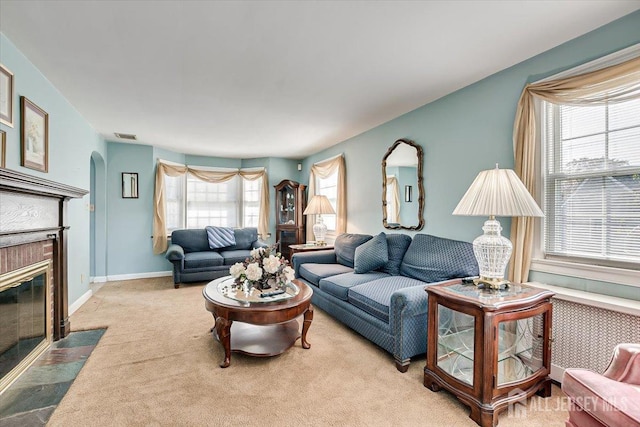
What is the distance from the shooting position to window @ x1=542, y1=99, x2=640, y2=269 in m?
1.91

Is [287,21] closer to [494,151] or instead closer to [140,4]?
[140,4]

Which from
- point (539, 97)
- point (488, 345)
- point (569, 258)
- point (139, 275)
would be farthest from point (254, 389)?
point (139, 275)

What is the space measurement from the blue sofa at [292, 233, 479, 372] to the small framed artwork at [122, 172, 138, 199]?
3.49 meters

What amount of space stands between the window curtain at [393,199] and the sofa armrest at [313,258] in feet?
3.22

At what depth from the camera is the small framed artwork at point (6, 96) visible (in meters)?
A: 2.16

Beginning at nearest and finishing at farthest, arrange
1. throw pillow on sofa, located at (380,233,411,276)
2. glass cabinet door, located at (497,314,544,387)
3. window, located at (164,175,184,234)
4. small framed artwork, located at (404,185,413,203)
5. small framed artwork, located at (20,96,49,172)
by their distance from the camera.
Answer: glass cabinet door, located at (497,314,544,387)
small framed artwork, located at (20,96,49,172)
throw pillow on sofa, located at (380,233,411,276)
small framed artwork, located at (404,185,413,203)
window, located at (164,175,184,234)

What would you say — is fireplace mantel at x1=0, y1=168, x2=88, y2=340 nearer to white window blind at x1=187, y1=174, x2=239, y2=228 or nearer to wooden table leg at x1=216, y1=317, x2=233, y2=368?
wooden table leg at x1=216, y1=317, x2=233, y2=368

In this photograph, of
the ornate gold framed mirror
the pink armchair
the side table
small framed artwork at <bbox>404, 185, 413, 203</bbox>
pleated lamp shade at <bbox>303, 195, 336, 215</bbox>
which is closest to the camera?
the pink armchair

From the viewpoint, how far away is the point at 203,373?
2244mm

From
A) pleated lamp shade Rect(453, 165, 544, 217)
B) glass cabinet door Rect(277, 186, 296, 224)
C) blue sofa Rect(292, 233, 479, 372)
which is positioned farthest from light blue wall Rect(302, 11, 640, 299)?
glass cabinet door Rect(277, 186, 296, 224)

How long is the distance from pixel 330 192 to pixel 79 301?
13.2ft

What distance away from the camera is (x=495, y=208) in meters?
1.91

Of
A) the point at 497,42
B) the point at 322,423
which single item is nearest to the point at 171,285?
the point at 322,423

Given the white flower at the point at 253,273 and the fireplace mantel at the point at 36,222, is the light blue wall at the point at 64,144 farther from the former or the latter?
the white flower at the point at 253,273
